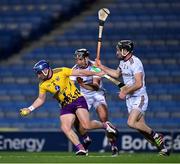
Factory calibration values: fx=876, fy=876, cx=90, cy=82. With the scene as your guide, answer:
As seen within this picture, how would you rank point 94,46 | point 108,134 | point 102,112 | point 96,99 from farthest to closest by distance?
point 94,46
point 96,99
point 102,112
point 108,134

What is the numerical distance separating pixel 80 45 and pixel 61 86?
8361 millimetres

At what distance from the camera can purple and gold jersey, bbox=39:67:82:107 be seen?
46.4 feet

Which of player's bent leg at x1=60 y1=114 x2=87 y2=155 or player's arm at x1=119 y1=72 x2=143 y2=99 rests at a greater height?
player's arm at x1=119 y1=72 x2=143 y2=99

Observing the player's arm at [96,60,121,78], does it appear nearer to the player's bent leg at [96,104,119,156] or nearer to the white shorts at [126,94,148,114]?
the white shorts at [126,94,148,114]

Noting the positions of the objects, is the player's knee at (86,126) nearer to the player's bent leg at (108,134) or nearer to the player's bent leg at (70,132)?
the player's bent leg at (70,132)

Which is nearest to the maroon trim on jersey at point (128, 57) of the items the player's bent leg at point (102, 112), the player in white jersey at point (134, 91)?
the player in white jersey at point (134, 91)

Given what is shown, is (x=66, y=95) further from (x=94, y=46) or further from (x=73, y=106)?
(x=94, y=46)

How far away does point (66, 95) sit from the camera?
562 inches

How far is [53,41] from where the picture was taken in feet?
75.8

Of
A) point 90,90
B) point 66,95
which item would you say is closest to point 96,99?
point 90,90

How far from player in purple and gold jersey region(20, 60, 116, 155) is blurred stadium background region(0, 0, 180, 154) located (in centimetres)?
571

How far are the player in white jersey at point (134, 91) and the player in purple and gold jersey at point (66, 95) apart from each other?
1.39 feet

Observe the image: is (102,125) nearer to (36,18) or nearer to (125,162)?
(125,162)

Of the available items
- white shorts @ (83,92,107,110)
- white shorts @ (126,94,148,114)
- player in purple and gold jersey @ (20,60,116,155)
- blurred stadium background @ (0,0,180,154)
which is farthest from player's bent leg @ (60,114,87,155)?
blurred stadium background @ (0,0,180,154)
